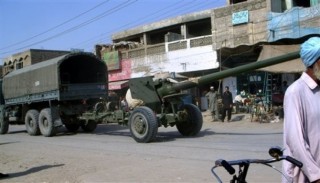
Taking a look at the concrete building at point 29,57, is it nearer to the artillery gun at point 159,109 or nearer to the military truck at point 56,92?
the military truck at point 56,92

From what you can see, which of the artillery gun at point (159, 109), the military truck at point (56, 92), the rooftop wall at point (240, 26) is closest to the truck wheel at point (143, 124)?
the artillery gun at point (159, 109)

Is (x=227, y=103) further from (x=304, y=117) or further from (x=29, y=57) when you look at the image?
(x=29, y=57)

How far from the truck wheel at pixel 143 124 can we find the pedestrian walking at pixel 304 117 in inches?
425

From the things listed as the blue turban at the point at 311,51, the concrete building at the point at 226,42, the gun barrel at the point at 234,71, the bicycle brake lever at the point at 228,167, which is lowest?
the bicycle brake lever at the point at 228,167

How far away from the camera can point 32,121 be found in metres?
19.6

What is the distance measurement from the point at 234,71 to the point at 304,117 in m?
10.7

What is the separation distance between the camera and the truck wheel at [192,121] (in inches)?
593

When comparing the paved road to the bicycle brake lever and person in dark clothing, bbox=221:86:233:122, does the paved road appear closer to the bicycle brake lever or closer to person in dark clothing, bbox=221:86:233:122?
the bicycle brake lever

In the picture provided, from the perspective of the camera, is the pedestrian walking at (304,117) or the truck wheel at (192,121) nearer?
the pedestrian walking at (304,117)

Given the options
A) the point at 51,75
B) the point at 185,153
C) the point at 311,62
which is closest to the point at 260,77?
the point at 51,75

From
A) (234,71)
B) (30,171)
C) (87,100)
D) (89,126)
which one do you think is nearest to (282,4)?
(87,100)

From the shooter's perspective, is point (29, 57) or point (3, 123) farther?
point (29, 57)

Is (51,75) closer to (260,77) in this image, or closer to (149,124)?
(149,124)

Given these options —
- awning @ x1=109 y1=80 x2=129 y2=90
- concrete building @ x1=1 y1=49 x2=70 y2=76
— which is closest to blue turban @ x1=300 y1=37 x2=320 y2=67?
concrete building @ x1=1 y1=49 x2=70 y2=76
